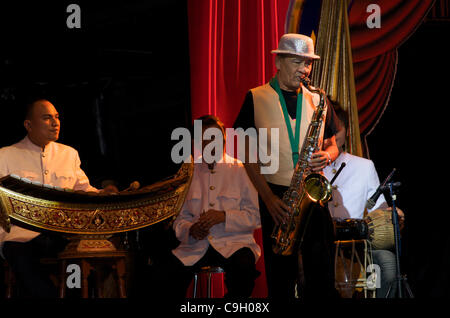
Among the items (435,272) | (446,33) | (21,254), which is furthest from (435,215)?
(21,254)

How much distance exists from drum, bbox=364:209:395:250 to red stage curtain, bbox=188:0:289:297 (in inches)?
67.7

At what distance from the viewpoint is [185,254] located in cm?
426

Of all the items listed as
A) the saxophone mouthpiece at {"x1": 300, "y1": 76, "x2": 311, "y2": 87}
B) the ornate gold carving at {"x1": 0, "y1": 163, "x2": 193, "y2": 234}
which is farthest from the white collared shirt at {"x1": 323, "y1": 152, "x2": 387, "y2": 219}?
the ornate gold carving at {"x1": 0, "y1": 163, "x2": 193, "y2": 234}

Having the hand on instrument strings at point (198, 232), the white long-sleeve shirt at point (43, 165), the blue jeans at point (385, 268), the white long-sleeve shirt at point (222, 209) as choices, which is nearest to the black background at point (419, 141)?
the blue jeans at point (385, 268)

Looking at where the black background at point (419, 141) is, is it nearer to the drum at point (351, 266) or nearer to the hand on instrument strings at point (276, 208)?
the drum at point (351, 266)

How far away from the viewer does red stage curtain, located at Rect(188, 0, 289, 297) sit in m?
5.49

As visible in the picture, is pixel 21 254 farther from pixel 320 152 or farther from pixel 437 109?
pixel 437 109

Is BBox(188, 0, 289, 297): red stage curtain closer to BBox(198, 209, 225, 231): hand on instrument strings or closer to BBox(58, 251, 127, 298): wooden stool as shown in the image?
BBox(198, 209, 225, 231): hand on instrument strings

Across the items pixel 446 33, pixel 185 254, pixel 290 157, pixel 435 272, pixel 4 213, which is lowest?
pixel 435 272

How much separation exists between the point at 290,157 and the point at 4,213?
1760mm

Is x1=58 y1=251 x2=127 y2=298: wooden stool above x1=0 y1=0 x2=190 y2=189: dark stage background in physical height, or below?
below

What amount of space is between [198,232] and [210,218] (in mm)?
125

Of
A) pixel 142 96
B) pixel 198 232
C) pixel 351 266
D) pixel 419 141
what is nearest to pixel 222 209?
pixel 198 232

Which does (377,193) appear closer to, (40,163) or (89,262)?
(89,262)
